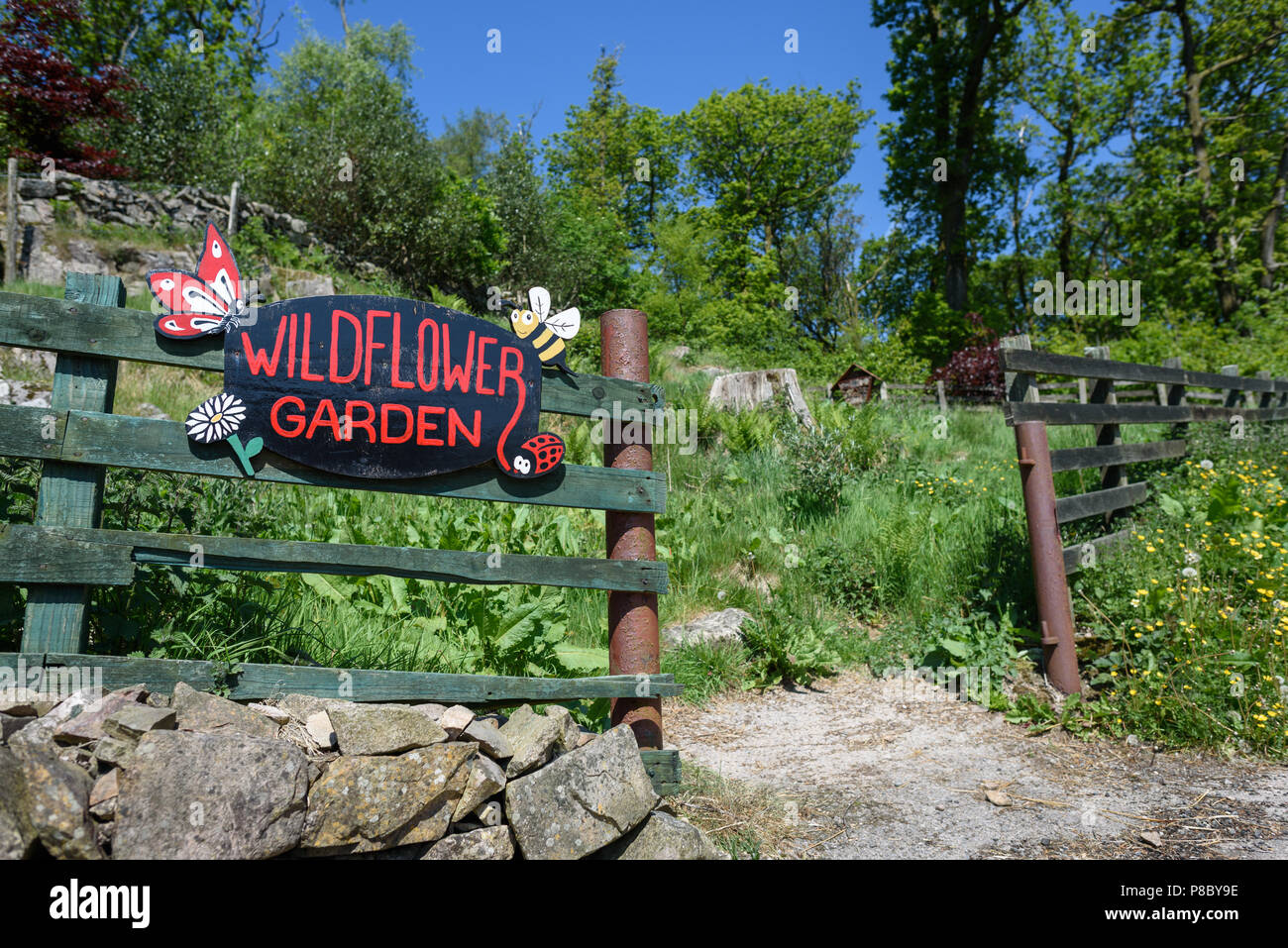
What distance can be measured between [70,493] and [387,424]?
106cm

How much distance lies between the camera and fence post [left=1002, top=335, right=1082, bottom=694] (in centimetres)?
506

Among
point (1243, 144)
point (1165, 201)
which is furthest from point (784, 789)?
point (1243, 144)

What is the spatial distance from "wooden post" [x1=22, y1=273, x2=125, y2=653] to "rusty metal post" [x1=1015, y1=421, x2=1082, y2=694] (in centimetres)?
494

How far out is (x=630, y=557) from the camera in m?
3.53

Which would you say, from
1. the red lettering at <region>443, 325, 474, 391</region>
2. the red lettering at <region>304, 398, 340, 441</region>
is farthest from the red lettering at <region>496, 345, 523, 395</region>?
the red lettering at <region>304, 398, 340, 441</region>

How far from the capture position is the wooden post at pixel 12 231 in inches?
428

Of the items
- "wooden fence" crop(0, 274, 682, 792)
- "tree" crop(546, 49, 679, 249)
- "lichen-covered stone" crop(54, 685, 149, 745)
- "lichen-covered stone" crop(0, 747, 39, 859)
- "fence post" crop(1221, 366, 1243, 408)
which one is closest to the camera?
"lichen-covered stone" crop(0, 747, 39, 859)

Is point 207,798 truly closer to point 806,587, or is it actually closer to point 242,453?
point 242,453

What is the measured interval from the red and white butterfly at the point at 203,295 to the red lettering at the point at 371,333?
440 millimetres

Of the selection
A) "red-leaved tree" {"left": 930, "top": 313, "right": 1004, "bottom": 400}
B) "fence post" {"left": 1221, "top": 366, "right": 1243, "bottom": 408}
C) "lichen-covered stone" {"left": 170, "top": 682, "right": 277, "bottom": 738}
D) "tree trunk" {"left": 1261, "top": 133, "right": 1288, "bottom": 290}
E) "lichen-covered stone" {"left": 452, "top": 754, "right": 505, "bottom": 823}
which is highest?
"tree trunk" {"left": 1261, "top": 133, "right": 1288, "bottom": 290}

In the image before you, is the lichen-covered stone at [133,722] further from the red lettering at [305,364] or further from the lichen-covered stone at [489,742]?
the red lettering at [305,364]

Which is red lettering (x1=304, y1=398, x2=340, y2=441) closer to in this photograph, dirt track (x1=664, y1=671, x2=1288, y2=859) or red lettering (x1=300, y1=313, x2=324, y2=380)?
red lettering (x1=300, y1=313, x2=324, y2=380)
